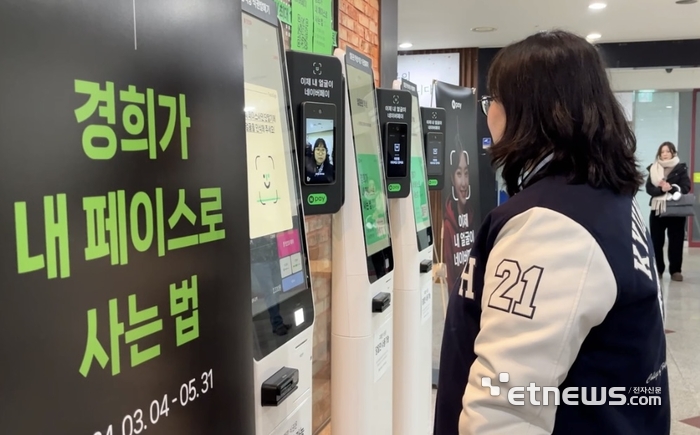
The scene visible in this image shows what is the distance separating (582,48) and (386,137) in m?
1.21

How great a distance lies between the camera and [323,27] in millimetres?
3084

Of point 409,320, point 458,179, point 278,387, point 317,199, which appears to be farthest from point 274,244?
point 458,179

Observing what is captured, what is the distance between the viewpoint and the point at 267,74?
1.46 metres

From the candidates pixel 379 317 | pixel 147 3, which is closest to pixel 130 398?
pixel 147 3

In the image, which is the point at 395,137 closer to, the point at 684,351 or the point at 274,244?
the point at 274,244

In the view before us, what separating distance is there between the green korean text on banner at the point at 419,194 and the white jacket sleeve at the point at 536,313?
1.61 m

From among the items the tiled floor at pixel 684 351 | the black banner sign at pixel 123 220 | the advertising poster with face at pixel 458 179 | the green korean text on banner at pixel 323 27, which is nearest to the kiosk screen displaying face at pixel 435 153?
the advertising poster with face at pixel 458 179

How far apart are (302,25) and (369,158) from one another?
0.92 m

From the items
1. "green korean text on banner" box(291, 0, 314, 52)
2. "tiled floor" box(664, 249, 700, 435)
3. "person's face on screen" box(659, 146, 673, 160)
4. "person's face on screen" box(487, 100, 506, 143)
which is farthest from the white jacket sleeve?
"person's face on screen" box(659, 146, 673, 160)

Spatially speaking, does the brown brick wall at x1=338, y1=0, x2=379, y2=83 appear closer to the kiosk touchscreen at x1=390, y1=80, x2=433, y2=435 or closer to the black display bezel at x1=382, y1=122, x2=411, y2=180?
the kiosk touchscreen at x1=390, y1=80, x2=433, y2=435

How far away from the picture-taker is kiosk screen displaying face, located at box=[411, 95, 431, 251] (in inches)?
114

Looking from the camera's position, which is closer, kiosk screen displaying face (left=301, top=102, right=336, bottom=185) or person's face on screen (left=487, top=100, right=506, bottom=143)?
person's face on screen (left=487, top=100, right=506, bottom=143)

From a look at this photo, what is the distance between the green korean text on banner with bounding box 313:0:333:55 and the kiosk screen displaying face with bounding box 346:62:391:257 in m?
0.79

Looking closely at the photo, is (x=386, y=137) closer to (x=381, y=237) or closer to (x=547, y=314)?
(x=381, y=237)
